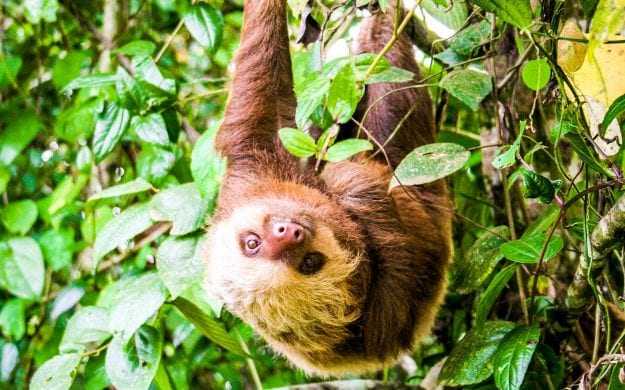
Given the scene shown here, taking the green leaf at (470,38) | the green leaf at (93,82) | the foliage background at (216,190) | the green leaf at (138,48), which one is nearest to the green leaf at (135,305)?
the foliage background at (216,190)

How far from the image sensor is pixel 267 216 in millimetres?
3793

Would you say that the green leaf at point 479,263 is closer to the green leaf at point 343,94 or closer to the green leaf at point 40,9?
the green leaf at point 343,94

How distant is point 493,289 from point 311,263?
97 cm

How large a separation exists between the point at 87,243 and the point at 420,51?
110 inches

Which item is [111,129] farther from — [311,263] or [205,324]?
[311,263]

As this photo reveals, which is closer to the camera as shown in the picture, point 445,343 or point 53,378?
point 53,378

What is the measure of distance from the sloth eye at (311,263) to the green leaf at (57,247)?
231 cm

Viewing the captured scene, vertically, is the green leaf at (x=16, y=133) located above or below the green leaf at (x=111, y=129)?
below

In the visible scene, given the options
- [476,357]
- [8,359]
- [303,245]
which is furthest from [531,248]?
[8,359]

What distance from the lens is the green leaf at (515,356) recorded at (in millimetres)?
2922

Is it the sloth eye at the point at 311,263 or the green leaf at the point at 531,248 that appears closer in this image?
the green leaf at the point at 531,248

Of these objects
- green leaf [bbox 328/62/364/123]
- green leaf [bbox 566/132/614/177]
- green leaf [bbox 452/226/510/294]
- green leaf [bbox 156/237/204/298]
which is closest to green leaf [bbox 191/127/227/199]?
green leaf [bbox 156/237/204/298]

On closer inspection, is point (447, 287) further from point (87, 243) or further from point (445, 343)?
point (87, 243)

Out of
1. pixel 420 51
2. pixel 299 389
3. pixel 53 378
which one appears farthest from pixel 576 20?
pixel 53 378
